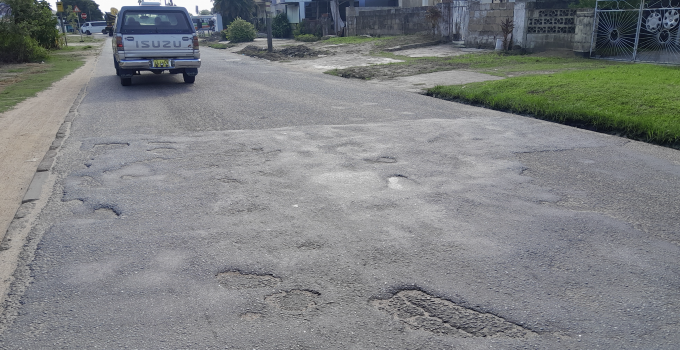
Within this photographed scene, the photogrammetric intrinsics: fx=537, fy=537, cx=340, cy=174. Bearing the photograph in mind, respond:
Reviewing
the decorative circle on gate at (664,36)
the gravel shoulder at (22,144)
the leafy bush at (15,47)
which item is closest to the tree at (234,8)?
the leafy bush at (15,47)

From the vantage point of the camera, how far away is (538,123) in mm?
8562

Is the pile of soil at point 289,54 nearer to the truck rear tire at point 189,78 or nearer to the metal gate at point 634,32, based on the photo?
the truck rear tire at point 189,78

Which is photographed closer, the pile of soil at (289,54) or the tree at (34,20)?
the tree at (34,20)

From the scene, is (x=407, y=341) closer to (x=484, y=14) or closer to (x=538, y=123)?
(x=538, y=123)

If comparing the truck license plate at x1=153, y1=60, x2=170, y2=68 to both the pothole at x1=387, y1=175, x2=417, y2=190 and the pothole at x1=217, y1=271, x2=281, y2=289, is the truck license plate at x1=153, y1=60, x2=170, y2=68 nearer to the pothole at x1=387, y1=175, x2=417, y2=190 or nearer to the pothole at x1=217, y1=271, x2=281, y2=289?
the pothole at x1=387, y1=175, x2=417, y2=190

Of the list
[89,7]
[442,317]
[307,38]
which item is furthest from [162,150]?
[89,7]

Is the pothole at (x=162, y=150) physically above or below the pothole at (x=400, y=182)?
above

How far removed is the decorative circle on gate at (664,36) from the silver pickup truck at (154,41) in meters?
13.7

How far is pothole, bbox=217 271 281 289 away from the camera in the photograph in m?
3.49

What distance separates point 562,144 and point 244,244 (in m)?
4.81

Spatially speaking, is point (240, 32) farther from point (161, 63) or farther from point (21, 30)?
point (161, 63)

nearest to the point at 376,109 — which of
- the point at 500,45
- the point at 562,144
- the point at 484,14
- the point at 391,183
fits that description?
the point at 562,144

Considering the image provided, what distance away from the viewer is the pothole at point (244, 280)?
3492mm

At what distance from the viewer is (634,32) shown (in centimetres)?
1673
